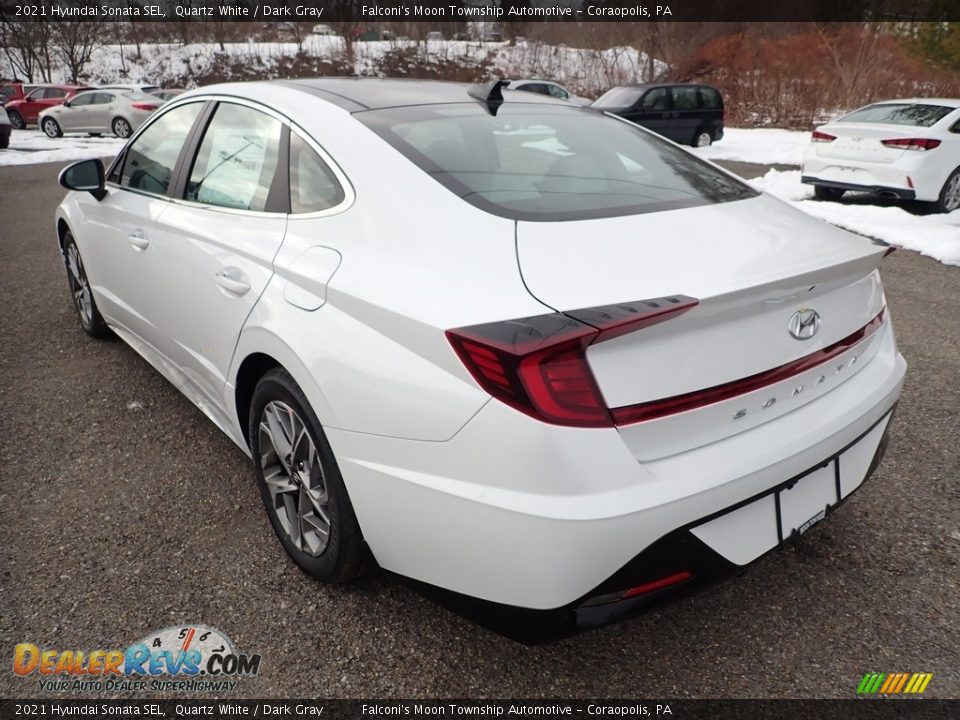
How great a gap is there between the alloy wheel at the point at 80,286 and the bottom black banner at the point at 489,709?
2.91m

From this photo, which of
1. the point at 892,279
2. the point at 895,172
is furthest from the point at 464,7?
the point at 892,279

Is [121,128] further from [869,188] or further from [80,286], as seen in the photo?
[869,188]

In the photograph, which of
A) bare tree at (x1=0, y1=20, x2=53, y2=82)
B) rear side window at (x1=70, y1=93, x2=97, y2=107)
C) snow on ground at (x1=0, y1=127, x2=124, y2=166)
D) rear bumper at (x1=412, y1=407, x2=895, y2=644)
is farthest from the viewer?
bare tree at (x1=0, y1=20, x2=53, y2=82)

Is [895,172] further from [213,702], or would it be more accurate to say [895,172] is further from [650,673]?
[213,702]

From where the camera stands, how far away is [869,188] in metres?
8.33

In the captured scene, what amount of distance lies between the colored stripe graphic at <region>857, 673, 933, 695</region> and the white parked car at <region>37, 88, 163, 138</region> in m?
21.0

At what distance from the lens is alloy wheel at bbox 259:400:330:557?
82.7 inches

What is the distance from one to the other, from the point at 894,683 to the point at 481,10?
152 ft

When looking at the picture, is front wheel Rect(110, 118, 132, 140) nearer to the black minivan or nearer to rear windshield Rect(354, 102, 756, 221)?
the black minivan

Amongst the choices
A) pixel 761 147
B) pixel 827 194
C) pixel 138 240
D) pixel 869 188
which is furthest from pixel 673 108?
pixel 138 240

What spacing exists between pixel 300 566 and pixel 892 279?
5.51 meters

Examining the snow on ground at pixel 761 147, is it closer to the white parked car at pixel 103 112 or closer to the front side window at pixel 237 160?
the front side window at pixel 237 160

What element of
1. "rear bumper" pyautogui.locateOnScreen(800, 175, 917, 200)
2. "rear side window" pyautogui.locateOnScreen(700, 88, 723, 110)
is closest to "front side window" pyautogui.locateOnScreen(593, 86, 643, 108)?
"rear side window" pyautogui.locateOnScreen(700, 88, 723, 110)

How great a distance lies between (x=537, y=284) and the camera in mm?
1580
